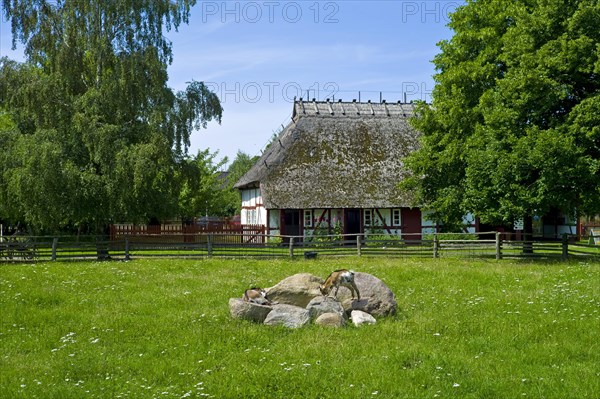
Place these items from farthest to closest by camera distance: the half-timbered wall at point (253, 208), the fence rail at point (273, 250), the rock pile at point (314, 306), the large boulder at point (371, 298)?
1. the half-timbered wall at point (253, 208)
2. the fence rail at point (273, 250)
3. the large boulder at point (371, 298)
4. the rock pile at point (314, 306)

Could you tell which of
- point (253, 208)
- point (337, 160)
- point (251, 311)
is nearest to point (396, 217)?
point (337, 160)

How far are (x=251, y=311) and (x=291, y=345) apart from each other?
2.05 metres

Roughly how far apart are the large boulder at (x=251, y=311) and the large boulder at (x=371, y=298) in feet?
6.01

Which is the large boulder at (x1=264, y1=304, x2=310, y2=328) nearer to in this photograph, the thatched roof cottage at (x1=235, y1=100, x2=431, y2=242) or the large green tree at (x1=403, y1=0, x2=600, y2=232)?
the large green tree at (x1=403, y1=0, x2=600, y2=232)

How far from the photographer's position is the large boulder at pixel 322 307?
12750 mm

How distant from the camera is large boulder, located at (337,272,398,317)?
1335 cm

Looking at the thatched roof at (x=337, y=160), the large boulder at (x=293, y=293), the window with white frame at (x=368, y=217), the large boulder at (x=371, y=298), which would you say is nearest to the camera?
the large boulder at (x=371, y=298)

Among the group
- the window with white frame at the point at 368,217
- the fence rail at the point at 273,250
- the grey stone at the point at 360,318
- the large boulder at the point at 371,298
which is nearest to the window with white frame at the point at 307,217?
the window with white frame at the point at 368,217

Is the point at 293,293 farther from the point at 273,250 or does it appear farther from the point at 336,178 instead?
the point at 336,178

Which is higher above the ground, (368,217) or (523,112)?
(523,112)

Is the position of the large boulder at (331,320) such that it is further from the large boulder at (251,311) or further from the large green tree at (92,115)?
the large green tree at (92,115)

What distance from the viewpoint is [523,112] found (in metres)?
24.2

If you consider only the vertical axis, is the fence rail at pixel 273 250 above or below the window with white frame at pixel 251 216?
below

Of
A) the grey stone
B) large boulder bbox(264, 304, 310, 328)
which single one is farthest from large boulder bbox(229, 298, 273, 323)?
the grey stone
